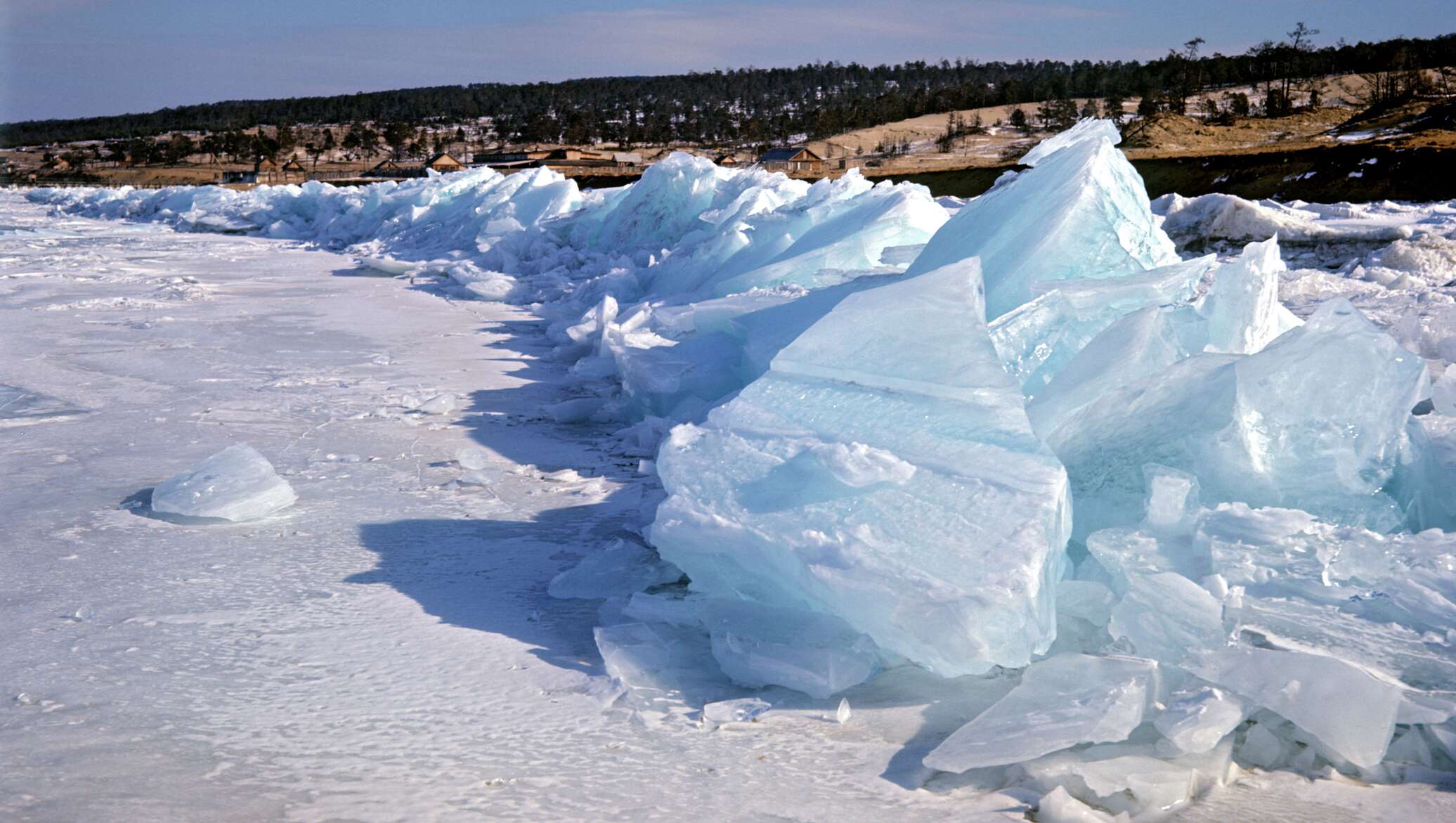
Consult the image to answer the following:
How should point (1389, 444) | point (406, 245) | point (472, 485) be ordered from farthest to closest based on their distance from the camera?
1. point (406, 245)
2. point (472, 485)
3. point (1389, 444)

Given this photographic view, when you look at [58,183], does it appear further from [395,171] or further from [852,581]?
[852,581]

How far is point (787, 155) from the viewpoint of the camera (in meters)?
43.2

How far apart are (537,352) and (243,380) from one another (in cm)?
182

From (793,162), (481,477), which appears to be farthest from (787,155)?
(481,477)

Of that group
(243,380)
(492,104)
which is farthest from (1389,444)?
(492,104)

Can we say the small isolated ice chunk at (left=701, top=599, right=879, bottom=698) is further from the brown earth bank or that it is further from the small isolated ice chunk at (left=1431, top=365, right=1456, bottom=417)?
the brown earth bank

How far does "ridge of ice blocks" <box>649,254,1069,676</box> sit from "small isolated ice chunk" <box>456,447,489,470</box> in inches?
58.4

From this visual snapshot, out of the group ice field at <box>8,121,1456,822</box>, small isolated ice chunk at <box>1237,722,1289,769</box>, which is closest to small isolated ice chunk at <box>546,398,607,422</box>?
ice field at <box>8,121,1456,822</box>

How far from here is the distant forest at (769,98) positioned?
5866 cm

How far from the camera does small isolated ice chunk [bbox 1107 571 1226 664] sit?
7.48 ft

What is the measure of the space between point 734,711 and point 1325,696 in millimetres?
1082

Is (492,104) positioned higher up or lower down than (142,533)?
higher up

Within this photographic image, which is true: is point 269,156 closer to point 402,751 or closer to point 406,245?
point 406,245

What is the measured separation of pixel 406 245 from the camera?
15367 millimetres
